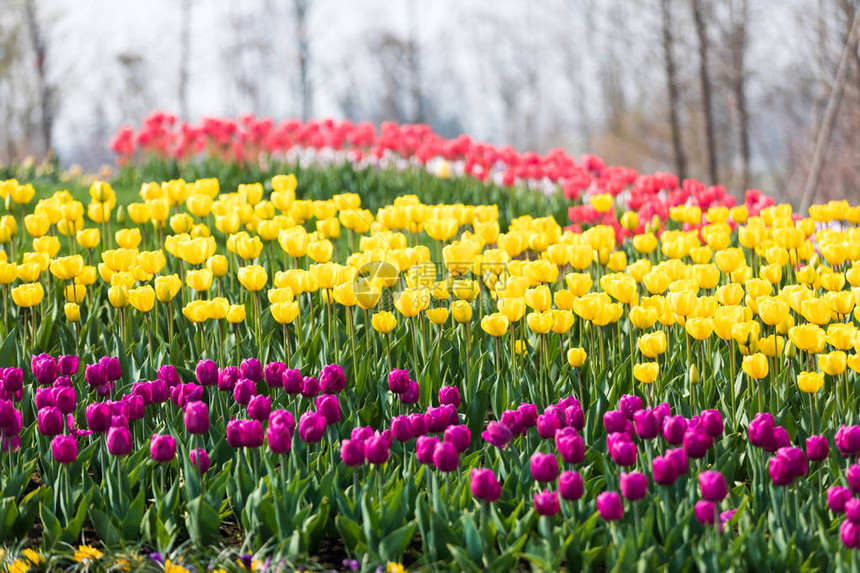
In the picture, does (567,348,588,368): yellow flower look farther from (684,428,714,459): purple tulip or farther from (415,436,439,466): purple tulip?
(415,436,439,466): purple tulip

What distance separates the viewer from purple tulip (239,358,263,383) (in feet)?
10.6

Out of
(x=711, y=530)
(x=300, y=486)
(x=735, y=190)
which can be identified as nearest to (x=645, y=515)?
(x=711, y=530)

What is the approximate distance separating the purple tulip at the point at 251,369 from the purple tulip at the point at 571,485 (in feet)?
4.30

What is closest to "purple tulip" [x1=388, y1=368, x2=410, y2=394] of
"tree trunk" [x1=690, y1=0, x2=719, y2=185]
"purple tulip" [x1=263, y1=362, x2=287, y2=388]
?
"purple tulip" [x1=263, y1=362, x2=287, y2=388]

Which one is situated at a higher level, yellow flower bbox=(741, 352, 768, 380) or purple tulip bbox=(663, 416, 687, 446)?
yellow flower bbox=(741, 352, 768, 380)

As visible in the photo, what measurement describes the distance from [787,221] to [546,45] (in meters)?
27.9

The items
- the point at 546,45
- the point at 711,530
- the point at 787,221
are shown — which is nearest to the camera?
the point at 711,530

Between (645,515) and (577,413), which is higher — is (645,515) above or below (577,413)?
below

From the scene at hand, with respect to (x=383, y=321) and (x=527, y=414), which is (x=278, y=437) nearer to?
(x=527, y=414)

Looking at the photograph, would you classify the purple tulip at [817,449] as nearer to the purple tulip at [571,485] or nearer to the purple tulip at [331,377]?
the purple tulip at [571,485]

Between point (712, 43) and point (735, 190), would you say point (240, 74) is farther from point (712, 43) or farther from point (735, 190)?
point (712, 43)

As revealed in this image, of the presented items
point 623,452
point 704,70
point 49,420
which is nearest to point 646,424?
point 623,452

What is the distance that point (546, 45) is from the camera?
31.3 meters

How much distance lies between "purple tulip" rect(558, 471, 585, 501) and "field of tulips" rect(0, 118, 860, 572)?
0.09ft
